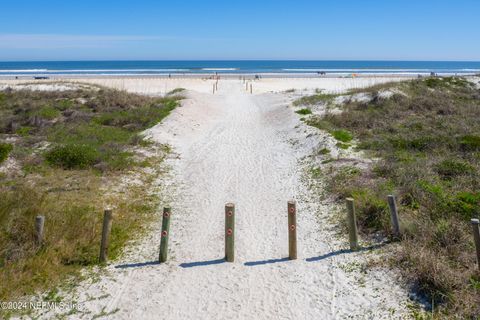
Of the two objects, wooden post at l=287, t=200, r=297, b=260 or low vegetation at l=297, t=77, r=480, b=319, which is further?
wooden post at l=287, t=200, r=297, b=260

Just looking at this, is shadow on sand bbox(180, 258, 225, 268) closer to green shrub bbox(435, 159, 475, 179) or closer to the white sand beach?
the white sand beach

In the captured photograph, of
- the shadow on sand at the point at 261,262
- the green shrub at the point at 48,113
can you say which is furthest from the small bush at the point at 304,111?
the shadow on sand at the point at 261,262

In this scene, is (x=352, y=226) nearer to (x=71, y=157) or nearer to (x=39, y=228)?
(x=39, y=228)

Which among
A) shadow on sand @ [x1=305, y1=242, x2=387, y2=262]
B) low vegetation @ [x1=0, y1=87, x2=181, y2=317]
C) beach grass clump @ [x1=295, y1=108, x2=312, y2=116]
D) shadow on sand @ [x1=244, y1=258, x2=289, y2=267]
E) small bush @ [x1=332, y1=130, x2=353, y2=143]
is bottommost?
shadow on sand @ [x1=244, y1=258, x2=289, y2=267]

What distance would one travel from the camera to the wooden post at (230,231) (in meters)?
8.19

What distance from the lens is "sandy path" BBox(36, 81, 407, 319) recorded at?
6.80m

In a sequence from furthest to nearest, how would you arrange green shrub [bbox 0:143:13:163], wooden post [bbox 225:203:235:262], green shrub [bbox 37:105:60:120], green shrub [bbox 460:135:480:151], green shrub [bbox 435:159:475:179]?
green shrub [bbox 37:105:60:120] < green shrub [bbox 460:135:480:151] < green shrub [bbox 0:143:13:163] < green shrub [bbox 435:159:475:179] < wooden post [bbox 225:203:235:262]

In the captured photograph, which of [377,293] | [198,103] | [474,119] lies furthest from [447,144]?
[198,103]

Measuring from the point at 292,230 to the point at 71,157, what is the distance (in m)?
9.97

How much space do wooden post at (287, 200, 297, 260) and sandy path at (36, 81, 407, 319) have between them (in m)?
0.21

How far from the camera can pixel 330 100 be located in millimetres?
30766

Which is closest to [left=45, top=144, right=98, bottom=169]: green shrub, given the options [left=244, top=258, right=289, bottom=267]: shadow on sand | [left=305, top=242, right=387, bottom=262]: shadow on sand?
[left=244, top=258, right=289, bottom=267]: shadow on sand

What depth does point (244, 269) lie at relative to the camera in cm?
808

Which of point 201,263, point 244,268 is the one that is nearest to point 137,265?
point 201,263
